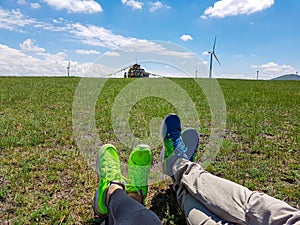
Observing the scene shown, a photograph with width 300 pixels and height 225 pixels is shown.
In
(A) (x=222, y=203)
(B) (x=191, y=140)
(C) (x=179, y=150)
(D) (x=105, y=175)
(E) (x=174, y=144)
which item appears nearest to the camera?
(A) (x=222, y=203)

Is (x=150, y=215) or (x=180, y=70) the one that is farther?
(x=180, y=70)

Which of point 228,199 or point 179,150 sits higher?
point 179,150

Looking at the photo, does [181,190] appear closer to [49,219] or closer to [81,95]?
[49,219]

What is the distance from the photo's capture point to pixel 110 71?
267 cm

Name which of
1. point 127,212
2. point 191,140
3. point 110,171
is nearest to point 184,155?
point 191,140

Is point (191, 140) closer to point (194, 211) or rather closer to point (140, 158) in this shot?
point (140, 158)

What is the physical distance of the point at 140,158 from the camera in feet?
9.72

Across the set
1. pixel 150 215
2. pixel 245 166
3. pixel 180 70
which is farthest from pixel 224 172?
pixel 150 215

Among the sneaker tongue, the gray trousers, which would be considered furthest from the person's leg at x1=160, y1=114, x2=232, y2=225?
the sneaker tongue

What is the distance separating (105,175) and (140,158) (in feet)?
1.73

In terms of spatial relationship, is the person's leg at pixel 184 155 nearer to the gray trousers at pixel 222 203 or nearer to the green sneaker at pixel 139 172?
the gray trousers at pixel 222 203

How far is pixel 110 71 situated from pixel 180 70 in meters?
0.71

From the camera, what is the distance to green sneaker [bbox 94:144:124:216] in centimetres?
230

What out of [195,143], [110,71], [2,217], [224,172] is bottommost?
[2,217]
